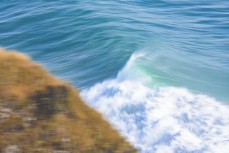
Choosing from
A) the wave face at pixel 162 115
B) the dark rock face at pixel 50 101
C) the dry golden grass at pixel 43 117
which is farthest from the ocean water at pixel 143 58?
the dark rock face at pixel 50 101

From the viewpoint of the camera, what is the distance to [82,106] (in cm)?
697

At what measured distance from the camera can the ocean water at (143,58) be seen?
15.8 m

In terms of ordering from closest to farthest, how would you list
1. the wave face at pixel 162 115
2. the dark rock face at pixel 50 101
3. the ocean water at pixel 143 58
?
the dark rock face at pixel 50 101, the wave face at pixel 162 115, the ocean water at pixel 143 58

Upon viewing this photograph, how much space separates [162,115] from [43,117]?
992 cm

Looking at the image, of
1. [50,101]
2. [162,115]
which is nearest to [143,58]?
[162,115]

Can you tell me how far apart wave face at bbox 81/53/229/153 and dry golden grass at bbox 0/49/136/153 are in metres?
7.16

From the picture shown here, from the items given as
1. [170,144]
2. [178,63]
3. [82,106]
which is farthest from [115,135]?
[178,63]

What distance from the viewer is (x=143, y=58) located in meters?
21.4

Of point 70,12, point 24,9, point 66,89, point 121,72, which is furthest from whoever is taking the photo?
point 24,9

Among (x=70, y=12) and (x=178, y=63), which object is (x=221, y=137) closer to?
(x=178, y=63)

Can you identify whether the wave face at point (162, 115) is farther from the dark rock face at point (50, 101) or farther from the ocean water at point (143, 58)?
the dark rock face at point (50, 101)

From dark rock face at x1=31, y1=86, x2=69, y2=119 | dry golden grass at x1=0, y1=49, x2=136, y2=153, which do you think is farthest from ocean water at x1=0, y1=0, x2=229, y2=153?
dark rock face at x1=31, y1=86, x2=69, y2=119

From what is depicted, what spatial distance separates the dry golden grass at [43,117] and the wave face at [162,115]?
282 inches

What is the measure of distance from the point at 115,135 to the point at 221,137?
8.71 m
